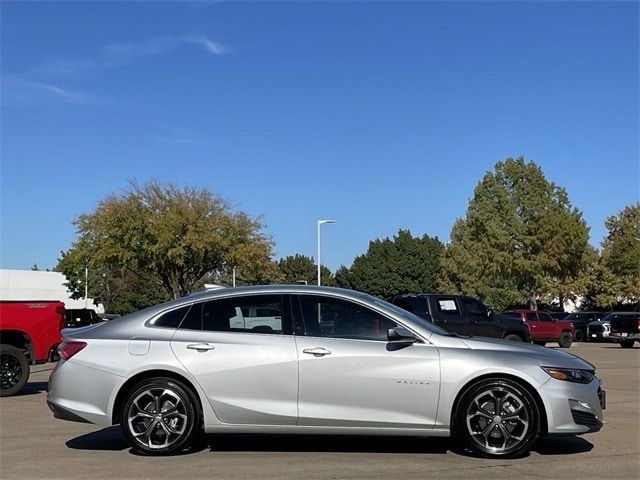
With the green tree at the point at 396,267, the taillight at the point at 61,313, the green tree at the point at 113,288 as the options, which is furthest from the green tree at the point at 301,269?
the taillight at the point at 61,313

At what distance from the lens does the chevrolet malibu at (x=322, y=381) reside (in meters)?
6.96

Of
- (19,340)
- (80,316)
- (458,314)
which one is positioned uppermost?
(80,316)

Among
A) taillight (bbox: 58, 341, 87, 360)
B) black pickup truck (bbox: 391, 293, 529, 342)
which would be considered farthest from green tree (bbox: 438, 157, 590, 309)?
taillight (bbox: 58, 341, 87, 360)

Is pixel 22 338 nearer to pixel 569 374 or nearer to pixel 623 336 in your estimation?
pixel 569 374

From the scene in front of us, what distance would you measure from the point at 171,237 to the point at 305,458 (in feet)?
116

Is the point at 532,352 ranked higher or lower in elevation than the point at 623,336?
higher

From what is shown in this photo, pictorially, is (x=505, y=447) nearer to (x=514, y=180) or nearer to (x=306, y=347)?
(x=306, y=347)

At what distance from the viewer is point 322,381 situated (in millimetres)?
7016

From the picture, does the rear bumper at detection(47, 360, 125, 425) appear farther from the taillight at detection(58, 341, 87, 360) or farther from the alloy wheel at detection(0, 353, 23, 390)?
the alloy wheel at detection(0, 353, 23, 390)

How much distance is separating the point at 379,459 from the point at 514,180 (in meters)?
48.6

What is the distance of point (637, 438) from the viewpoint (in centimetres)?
820

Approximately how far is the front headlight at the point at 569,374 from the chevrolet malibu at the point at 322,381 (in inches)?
0.5

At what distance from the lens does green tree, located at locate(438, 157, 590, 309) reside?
48.9m

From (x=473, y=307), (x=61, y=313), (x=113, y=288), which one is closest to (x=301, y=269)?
(x=113, y=288)
